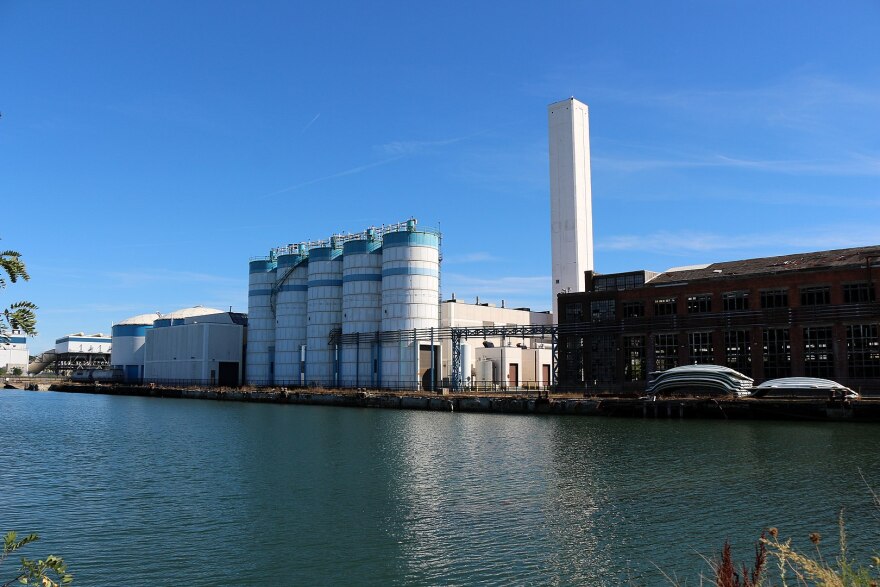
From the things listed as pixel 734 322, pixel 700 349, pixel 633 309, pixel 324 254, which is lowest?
pixel 700 349

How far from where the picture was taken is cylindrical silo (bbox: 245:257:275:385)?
405 feet

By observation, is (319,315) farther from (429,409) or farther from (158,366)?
(158,366)

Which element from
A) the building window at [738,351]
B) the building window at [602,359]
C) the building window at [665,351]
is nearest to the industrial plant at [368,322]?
the building window at [602,359]

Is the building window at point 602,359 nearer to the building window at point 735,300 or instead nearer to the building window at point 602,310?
the building window at point 602,310

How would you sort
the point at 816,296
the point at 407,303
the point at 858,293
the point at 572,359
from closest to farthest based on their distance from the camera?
the point at 858,293, the point at 816,296, the point at 572,359, the point at 407,303

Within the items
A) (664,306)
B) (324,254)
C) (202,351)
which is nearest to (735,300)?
(664,306)

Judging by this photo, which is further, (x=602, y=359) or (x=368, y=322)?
(x=368, y=322)

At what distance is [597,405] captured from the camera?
72.9 meters

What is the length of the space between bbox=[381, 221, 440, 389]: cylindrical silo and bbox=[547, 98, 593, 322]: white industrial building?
80.9ft

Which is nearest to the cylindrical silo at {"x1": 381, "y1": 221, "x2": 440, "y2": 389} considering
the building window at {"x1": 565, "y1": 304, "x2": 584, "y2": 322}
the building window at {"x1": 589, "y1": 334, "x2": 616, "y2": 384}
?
the building window at {"x1": 565, "y1": 304, "x2": 584, "y2": 322}

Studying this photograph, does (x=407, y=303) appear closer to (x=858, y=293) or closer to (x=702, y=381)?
(x=702, y=381)

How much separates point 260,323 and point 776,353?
81926 millimetres

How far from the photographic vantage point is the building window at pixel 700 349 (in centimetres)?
7769

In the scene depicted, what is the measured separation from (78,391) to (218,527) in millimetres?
140501
